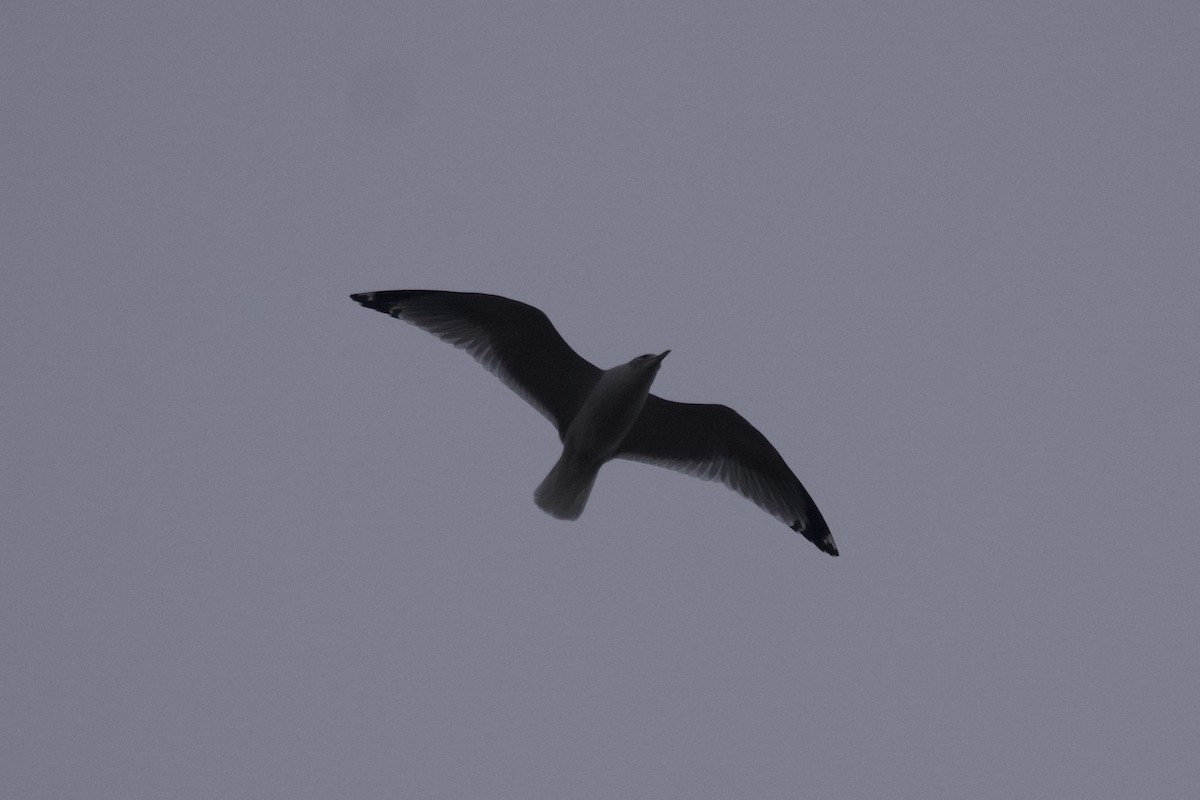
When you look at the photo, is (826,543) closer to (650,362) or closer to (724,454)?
(724,454)

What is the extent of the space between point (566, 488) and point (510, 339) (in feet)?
3.82

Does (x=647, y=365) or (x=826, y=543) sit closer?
(x=647, y=365)

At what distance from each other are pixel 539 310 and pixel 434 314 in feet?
2.65

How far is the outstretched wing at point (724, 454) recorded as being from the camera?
30.9 feet

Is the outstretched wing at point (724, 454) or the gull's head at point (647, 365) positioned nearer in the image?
the gull's head at point (647, 365)

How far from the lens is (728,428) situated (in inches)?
373

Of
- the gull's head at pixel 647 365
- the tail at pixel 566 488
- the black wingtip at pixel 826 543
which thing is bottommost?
the tail at pixel 566 488

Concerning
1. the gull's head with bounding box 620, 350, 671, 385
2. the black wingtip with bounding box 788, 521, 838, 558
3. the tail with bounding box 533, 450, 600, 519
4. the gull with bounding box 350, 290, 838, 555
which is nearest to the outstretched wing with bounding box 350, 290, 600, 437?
the gull with bounding box 350, 290, 838, 555

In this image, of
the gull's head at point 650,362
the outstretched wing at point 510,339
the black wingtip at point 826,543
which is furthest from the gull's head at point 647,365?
the black wingtip at point 826,543

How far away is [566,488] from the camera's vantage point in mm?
8984

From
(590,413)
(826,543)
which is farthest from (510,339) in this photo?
(826,543)

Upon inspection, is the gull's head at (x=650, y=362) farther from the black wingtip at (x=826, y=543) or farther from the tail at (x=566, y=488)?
the black wingtip at (x=826, y=543)

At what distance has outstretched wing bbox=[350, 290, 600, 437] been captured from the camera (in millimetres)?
9086

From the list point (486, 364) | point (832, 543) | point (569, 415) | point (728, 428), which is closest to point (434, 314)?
point (486, 364)
